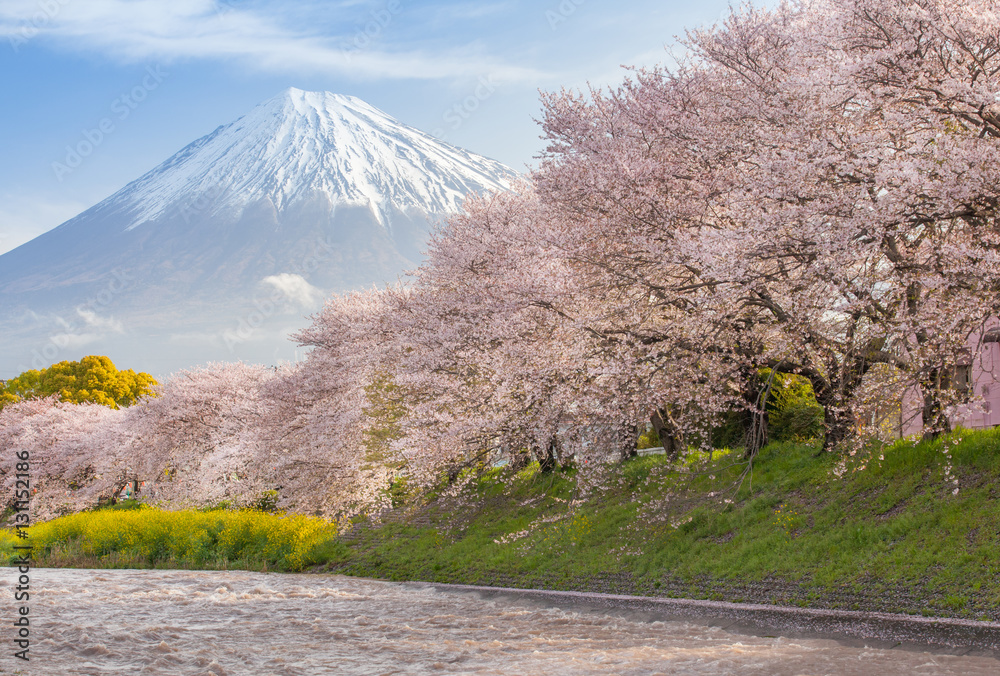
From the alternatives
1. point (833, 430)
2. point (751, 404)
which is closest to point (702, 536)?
point (751, 404)

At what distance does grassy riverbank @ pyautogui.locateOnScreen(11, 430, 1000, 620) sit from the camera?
1089 centimetres

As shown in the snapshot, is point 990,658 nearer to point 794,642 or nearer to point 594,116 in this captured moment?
point 794,642

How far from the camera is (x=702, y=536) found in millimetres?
15000

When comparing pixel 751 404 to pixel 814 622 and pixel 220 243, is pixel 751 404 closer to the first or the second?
pixel 814 622

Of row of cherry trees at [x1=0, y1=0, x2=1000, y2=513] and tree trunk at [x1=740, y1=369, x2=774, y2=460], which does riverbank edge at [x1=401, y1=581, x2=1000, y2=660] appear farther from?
tree trunk at [x1=740, y1=369, x2=774, y2=460]

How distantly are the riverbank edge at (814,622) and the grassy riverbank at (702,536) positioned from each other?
0.42 meters

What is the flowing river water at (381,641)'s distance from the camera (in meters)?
9.36

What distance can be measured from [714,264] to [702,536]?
629cm

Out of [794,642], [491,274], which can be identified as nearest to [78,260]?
[491,274]

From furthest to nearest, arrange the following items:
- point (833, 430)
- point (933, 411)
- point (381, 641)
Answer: point (833, 430) → point (381, 641) → point (933, 411)

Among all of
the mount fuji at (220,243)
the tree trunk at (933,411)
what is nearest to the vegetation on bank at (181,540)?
the tree trunk at (933,411)

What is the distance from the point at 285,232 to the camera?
597 feet

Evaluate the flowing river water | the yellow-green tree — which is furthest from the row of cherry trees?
the yellow-green tree

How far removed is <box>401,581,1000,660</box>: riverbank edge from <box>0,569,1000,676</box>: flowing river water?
0.24 metres
